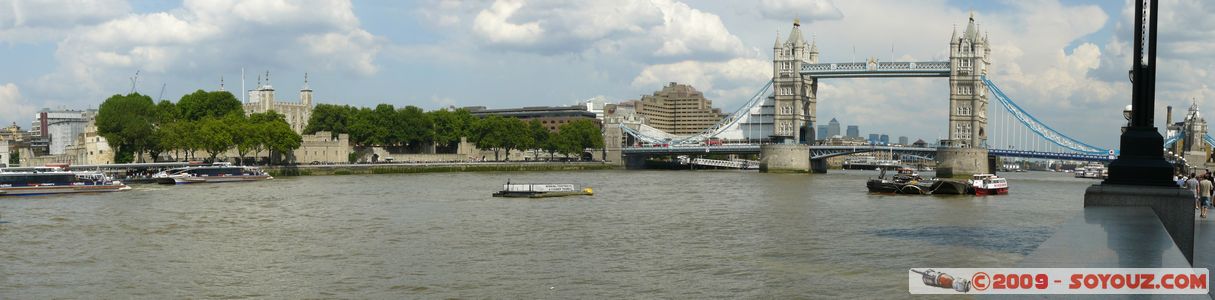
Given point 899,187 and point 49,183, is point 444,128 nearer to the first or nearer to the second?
point 49,183

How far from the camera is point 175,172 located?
4984 centimetres

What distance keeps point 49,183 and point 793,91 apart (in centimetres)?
6768

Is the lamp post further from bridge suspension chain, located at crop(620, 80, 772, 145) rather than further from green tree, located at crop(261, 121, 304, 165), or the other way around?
bridge suspension chain, located at crop(620, 80, 772, 145)

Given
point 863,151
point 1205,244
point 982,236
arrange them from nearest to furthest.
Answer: point 1205,244 < point 982,236 < point 863,151

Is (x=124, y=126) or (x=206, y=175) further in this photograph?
(x=124, y=126)

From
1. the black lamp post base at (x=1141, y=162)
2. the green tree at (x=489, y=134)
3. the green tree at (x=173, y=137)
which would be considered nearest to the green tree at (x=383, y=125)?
the green tree at (x=489, y=134)

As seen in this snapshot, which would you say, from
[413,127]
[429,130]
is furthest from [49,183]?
[429,130]

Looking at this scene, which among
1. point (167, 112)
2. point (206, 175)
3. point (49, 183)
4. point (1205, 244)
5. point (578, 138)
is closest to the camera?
point (1205, 244)

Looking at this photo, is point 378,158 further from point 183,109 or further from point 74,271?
point 74,271

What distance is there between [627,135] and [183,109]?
50.9 meters

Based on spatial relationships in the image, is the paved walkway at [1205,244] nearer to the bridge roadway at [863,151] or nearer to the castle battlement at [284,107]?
the bridge roadway at [863,151]

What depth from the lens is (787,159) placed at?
79.8 m

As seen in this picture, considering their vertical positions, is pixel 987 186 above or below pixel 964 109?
below

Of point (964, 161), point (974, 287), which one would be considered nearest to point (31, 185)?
point (974, 287)
